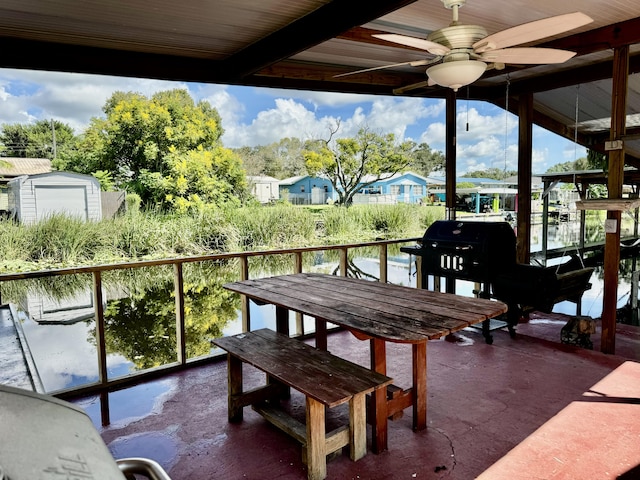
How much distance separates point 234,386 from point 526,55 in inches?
105

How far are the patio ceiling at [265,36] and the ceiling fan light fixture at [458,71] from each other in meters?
0.40

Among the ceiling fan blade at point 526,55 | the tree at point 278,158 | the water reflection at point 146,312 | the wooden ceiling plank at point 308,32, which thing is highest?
the tree at point 278,158

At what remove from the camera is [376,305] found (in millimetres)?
2680

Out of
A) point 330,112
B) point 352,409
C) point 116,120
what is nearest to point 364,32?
point 352,409

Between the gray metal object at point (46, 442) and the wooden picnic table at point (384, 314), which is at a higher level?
the gray metal object at point (46, 442)

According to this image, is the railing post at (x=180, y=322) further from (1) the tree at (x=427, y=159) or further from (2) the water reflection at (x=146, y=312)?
(1) the tree at (x=427, y=159)

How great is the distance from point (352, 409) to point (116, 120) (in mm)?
16993

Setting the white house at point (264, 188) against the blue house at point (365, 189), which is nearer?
the white house at point (264, 188)

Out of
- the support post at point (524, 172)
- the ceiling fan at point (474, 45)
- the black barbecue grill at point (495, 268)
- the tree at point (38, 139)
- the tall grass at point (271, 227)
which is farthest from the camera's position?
the tree at point (38, 139)

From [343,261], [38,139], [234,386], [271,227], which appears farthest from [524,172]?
[38,139]

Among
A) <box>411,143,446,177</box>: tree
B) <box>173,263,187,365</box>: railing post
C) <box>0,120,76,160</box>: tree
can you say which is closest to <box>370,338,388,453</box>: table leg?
<box>173,263,187,365</box>: railing post

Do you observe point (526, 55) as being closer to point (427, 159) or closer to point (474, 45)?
point (474, 45)

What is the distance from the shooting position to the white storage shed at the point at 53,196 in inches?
482

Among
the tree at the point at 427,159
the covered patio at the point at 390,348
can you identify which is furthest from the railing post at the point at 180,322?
the tree at the point at 427,159
